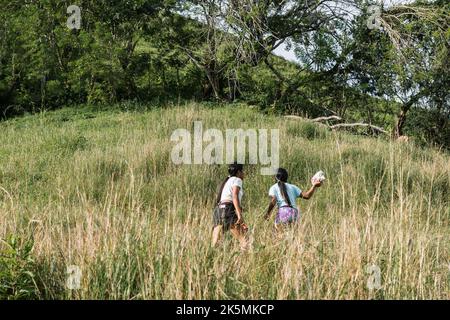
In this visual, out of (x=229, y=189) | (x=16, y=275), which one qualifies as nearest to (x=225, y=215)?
(x=229, y=189)

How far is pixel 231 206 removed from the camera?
245 inches

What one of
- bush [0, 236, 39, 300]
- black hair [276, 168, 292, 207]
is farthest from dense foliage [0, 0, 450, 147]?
bush [0, 236, 39, 300]

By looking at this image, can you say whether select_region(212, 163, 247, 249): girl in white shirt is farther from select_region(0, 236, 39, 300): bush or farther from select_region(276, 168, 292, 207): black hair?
select_region(0, 236, 39, 300): bush

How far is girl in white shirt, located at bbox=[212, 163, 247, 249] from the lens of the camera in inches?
231

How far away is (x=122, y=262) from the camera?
3529 millimetres

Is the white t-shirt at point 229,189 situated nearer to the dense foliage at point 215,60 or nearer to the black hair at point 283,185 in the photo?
the black hair at point 283,185

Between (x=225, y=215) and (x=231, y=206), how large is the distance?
18cm

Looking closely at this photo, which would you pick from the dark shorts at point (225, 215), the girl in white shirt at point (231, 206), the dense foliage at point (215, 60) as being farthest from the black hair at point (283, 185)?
the dense foliage at point (215, 60)

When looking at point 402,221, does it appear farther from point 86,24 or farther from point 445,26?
point 86,24

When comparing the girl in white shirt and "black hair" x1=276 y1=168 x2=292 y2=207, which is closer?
the girl in white shirt

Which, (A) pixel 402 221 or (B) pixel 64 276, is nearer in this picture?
(B) pixel 64 276
